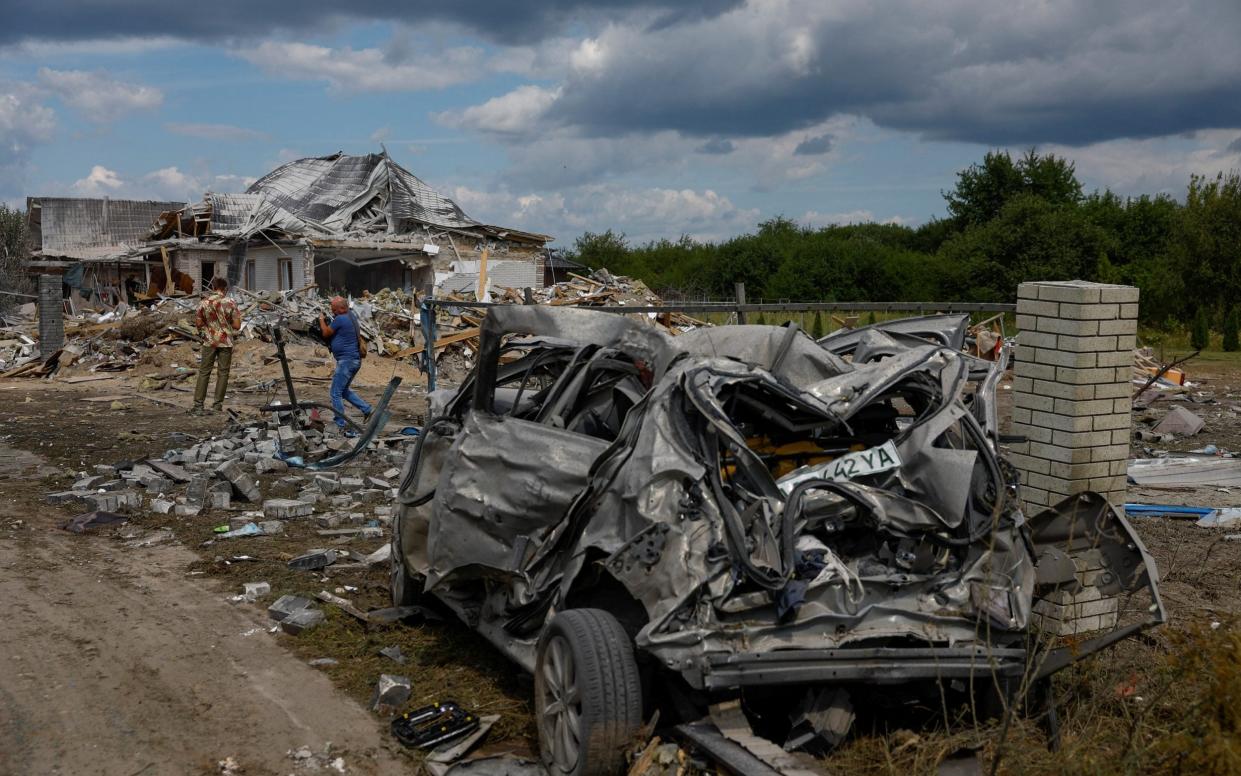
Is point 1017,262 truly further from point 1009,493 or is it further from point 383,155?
point 1009,493

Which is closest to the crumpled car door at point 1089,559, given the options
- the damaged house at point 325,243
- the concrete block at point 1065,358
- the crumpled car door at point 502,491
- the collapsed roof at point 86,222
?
the concrete block at point 1065,358

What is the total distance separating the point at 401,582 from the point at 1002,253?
49.7m

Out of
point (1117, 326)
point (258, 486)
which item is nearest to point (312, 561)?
point (258, 486)

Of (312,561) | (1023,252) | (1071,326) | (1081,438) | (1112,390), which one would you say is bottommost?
(312,561)

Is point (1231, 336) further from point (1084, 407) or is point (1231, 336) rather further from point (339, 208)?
point (1084, 407)

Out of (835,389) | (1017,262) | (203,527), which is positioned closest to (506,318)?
(835,389)

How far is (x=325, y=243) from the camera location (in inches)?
1384

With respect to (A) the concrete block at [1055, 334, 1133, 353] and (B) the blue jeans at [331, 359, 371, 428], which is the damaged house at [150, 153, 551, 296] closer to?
(B) the blue jeans at [331, 359, 371, 428]

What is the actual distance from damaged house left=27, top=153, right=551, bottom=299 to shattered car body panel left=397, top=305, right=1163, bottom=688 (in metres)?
30.0

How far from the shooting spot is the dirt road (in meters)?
4.89

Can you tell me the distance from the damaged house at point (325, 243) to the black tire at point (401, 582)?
28.5 meters

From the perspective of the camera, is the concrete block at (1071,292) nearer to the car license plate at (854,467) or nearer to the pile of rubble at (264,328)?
the car license plate at (854,467)

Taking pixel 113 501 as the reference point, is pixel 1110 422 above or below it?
above

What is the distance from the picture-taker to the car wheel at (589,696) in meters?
4.14
